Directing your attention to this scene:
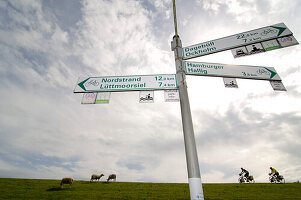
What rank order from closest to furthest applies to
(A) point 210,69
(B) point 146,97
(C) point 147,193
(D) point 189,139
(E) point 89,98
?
(D) point 189,139, (B) point 146,97, (A) point 210,69, (E) point 89,98, (C) point 147,193

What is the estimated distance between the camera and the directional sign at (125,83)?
5434 millimetres

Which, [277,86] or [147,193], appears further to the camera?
[147,193]

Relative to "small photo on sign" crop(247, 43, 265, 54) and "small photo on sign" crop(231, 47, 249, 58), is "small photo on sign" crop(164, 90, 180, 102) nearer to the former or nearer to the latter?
"small photo on sign" crop(231, 47, 249, 58)

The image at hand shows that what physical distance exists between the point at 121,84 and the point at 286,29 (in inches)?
267

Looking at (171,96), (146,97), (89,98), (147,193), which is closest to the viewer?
(171,96)

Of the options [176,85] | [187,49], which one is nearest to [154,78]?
[176,85]

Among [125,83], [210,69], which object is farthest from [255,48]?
[125,83]

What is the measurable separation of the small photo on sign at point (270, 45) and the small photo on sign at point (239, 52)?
0.74 metres

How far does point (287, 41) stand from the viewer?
5.85 metres

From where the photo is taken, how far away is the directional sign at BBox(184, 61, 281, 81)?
548 centimetres

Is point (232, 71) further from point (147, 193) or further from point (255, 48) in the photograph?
Result: point (147, 193)

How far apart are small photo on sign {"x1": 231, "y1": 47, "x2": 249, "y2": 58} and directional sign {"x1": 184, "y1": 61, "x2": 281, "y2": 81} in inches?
16.9

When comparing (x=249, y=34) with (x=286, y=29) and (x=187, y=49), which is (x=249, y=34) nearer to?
(x=286, y=29)

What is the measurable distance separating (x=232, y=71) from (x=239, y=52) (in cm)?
85
